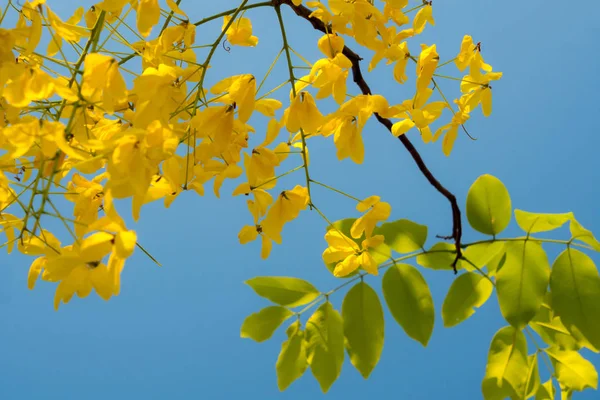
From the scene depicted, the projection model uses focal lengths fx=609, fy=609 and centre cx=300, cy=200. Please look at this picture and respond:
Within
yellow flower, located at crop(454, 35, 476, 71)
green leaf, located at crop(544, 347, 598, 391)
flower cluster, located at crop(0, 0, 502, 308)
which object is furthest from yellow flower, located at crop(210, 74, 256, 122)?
green leaf, located at crop(544, 347, 598, 391)

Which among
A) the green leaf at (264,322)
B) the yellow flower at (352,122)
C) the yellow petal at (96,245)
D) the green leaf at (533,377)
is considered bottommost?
the green leaf at (533,377)

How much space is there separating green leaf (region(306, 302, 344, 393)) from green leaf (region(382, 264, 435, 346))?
8 centimetres

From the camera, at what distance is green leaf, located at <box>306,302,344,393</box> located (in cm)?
77

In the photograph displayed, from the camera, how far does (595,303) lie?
0.67m

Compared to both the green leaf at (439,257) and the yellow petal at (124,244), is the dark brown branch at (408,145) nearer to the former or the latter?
the green leaf at (439,257)

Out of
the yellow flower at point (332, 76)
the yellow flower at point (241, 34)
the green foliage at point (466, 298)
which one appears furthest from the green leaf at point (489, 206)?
the yellow flower at point (241, 34)

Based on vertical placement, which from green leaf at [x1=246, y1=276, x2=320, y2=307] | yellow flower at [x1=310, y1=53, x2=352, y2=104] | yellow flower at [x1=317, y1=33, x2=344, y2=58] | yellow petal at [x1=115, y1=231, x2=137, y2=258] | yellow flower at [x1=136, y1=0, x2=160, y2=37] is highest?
yellow flower at [x1=136, y1=0, x2=160, y2=37]

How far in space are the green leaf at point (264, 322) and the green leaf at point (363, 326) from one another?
0.33ft

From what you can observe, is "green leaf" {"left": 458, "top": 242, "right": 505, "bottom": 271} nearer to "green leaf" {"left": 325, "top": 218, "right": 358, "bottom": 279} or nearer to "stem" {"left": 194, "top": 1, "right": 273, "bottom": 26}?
"green leaf" {"left": 325, "top": 218, "right": 358, "bottom": 279}

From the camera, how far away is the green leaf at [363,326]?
2.44 feet

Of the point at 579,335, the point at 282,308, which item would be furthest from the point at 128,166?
the point at 579,335

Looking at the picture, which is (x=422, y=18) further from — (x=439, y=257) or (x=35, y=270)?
(x=35, y=270)

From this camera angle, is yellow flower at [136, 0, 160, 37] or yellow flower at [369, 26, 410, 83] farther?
yellow flower at [369, 26, 410, 83]

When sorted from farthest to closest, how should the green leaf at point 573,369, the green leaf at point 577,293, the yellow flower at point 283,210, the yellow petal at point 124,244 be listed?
the green leaf at point 573,369 < the yellow flower at point 283,210 < the green leaf at point 577,293 < the yellow petal at point 124,244
